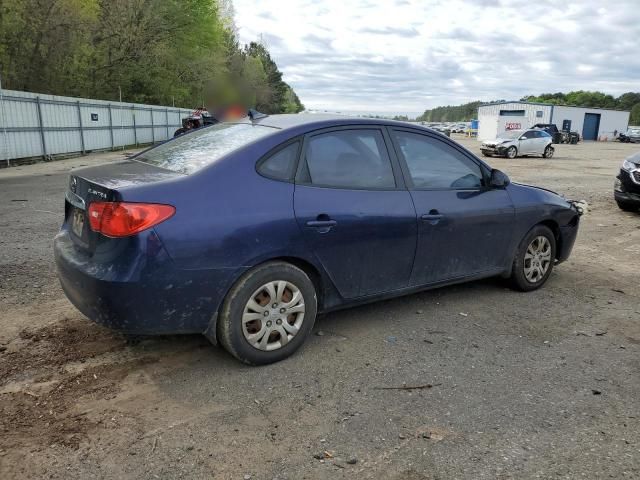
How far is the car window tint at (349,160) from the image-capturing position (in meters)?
3.70

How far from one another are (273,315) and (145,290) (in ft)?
2.75

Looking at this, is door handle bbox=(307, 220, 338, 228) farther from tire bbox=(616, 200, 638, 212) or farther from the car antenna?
tire bbox=(616, 200, 638, 212)

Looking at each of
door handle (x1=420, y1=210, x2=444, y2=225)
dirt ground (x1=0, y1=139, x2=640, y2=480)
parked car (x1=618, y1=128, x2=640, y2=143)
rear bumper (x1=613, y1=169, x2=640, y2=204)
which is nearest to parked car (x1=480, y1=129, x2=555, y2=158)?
rear bumper (x1=613, y1=169, x2=640, y2=204)

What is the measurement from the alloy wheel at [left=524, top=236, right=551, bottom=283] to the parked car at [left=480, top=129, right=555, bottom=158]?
2207cm

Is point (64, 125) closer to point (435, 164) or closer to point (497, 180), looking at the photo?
point (435, 164)

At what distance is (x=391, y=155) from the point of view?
13.3 ft

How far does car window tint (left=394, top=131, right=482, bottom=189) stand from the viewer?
4180 millimetres

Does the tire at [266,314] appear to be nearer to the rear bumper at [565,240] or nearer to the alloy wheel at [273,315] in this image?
the alloy wheel at [273,315]

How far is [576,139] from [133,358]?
52.6 meters

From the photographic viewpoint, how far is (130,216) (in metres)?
3.01

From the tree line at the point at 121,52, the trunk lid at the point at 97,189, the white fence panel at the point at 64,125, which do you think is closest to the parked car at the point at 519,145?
the white fence panel at the point at 64,125

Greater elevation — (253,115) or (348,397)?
(253,115)

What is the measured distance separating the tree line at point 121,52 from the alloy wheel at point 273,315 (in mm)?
24383

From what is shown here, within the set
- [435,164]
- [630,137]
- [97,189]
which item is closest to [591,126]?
[630,137]
